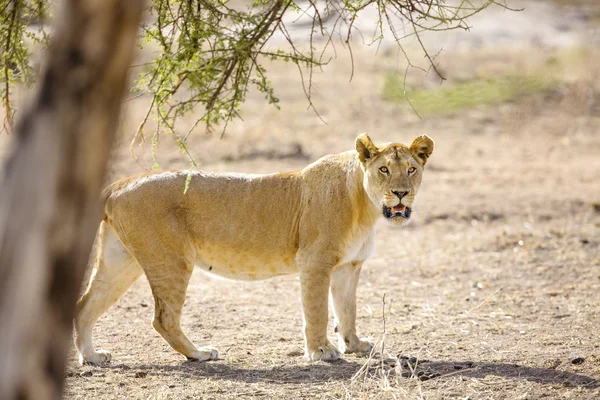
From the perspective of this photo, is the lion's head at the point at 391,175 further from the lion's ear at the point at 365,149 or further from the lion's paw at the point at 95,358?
the lion's paw at the point at 95,358

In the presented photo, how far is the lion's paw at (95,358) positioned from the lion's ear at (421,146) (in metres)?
2.75

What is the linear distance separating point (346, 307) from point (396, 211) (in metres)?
0.90

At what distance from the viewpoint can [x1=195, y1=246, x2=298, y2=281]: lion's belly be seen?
6352mm

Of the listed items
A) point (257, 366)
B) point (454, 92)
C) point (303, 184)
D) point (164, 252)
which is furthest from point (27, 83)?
point (454, 92)

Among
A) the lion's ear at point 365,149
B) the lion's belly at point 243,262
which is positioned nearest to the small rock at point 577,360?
the lion's ear at point 365,149

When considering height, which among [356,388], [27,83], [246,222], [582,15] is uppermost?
[582,15]

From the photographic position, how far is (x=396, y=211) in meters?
6.05

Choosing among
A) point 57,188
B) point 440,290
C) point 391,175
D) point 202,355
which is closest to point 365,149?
point 391,175

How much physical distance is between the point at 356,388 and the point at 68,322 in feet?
9.26

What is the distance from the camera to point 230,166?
14.5 m

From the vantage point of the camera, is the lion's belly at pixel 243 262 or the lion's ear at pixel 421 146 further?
the lion's belly at pixel 243 262

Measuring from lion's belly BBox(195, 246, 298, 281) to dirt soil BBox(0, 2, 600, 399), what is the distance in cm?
63

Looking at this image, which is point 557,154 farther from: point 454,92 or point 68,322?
point 68,322

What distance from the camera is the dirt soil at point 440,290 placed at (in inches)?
214
